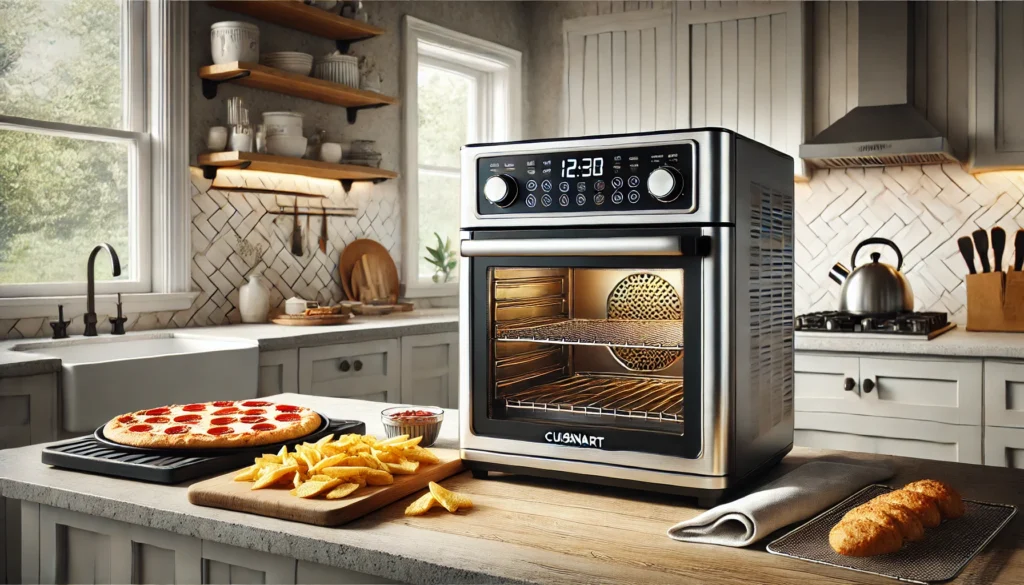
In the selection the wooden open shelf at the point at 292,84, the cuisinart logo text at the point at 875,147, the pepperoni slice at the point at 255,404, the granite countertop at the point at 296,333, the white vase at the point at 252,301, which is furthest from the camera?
the cuisinart logo text at the point at 875,147

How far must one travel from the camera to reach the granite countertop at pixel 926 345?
117 inches

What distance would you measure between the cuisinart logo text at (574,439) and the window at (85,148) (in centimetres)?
232

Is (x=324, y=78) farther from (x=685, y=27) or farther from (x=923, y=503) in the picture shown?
(x=923, y=503)

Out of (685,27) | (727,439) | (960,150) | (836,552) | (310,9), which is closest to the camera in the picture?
(836,552)

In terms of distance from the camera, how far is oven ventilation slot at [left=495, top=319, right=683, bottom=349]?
128 cm

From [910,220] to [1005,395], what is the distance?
1344mm

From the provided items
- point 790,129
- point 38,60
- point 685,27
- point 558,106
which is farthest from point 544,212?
point 558,106

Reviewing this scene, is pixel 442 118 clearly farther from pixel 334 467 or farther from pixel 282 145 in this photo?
pixel 334 467

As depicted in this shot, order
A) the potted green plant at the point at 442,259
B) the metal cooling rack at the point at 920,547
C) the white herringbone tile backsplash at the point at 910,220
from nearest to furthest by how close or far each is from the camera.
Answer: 1. the metal cooling rack at the point at 920,547
2. the white herringbone tile backsplash at the point at 910,220
3. the potted green plant at the point at 442,259

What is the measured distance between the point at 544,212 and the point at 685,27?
346cm

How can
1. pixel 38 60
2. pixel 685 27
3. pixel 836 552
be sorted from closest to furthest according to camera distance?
pixel 836 552 < pixel 38 60 < pixel 685 27

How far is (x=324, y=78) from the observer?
3.83 meters

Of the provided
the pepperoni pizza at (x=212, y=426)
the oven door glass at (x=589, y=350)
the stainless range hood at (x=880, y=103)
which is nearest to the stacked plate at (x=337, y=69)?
the stainless range hood at (x=880, y=103)

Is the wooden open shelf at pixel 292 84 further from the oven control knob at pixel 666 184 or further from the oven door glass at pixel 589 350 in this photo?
the oven control knob at pixel 666 184
